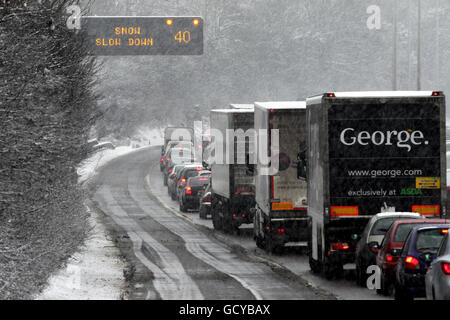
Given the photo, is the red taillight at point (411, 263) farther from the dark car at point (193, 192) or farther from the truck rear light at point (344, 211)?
the dark car at point (193, 192)

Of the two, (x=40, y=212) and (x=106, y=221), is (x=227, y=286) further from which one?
(x=106, y=221)

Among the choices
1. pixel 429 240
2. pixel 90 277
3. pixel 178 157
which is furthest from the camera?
pixel 178 157

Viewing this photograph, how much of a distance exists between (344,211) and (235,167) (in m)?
9.83

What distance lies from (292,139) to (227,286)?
248 inches

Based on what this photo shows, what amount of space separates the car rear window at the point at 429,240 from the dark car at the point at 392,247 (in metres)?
0.73

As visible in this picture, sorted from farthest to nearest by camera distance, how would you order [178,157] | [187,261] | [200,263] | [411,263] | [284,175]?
[178,157] < [284,175] < [187,261] < [200,263] < [411,263]

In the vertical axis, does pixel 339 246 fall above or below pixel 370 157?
below

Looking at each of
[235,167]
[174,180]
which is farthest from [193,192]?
[235,167]

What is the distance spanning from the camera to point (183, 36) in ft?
109

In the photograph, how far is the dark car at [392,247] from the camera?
51.7ft

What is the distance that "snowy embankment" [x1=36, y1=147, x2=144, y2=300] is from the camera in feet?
51.4

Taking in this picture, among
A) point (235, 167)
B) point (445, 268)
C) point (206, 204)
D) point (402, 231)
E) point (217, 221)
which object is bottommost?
point (217, 221)

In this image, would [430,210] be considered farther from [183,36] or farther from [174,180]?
[174,180]
